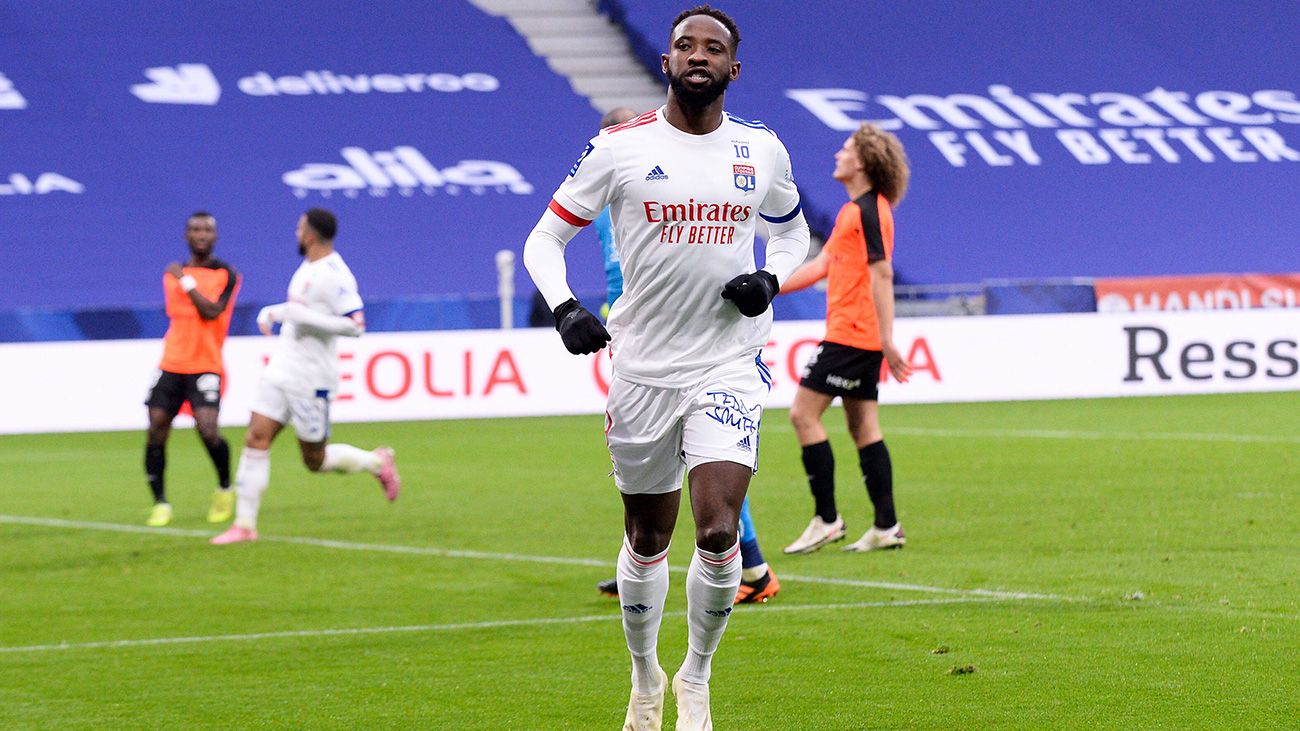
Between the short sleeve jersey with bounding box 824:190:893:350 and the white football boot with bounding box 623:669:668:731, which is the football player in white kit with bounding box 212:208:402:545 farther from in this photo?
the white football boot with bounding box 623:669:668:731

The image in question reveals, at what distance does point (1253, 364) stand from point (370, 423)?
32.6ft

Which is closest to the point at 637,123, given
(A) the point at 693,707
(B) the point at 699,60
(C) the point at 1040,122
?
(B) the point at 699,60

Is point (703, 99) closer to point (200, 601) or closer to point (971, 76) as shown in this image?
point (200, 601)

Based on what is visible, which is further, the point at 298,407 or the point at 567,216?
the point at 298,407

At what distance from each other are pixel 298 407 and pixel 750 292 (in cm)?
607

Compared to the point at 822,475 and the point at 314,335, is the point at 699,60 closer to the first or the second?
the point at 822,475

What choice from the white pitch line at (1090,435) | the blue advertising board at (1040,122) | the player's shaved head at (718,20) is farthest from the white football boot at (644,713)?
the blue advertising board at (1040,122)

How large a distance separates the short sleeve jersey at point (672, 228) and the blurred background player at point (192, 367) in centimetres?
707

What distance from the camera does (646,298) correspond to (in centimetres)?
574

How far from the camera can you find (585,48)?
31.0 meters

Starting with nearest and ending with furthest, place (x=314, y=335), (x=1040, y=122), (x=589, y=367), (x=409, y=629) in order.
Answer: (x=409, y=629), (x=314, y=335), (x=589, y=367), (x=1040, y=122)

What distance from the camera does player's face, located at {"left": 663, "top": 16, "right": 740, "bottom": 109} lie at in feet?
18.4

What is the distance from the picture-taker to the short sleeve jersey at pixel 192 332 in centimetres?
1241

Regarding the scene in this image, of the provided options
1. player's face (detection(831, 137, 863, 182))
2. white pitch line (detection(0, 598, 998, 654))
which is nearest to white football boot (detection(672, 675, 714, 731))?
white pitch line (detection(0, 598, 998, 654))
